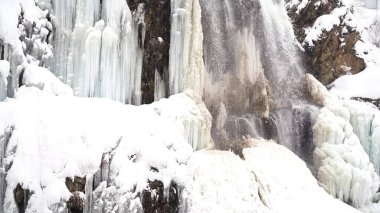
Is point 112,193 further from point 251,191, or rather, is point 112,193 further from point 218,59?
point 218,59

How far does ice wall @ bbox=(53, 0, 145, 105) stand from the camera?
9047 millimetres

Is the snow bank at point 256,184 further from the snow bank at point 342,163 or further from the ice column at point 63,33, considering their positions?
the ice column at point 63,33

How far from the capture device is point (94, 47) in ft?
30.1

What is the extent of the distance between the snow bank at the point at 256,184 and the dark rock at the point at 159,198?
314 mm

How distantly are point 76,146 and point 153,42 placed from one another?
363 cm

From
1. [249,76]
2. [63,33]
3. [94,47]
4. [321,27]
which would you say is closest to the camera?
[63,33]

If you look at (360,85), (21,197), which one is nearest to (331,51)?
(360,85)

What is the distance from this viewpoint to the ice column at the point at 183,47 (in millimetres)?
10148

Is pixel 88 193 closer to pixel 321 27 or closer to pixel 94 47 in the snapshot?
pixel 94 47

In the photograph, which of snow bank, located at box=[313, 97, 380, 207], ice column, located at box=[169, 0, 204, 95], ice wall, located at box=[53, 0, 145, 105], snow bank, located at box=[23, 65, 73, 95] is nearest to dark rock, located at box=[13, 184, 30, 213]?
snow bank, located at box=[23, 65, 73, 95]

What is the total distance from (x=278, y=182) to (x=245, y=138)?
1862mm

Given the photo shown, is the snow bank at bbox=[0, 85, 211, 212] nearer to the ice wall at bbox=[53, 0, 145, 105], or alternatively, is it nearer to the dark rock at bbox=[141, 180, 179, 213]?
the dark rock at bbox=[141, 180, 179, 213]

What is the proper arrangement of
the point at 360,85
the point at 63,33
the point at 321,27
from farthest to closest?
the point at 321,27, the point at 360,85, the point at 63,33

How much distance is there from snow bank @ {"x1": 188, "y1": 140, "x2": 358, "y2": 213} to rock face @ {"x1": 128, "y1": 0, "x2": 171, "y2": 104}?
1838 millimetres
